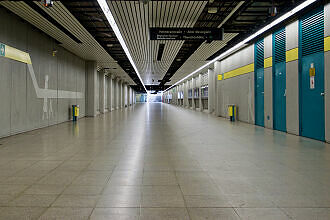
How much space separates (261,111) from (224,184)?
812 centimetres

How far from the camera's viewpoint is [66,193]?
2916 millimetres

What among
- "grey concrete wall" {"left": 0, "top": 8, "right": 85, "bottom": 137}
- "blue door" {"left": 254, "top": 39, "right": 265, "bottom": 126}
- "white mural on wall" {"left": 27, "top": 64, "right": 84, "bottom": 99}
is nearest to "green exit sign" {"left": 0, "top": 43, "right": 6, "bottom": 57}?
"grey concrete wall" {"left": 0, "top": 8, "right": 85, "bottom": 137}

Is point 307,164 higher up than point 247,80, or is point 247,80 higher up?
point 247,80

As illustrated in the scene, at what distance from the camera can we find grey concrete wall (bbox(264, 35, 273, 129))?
9523 mm

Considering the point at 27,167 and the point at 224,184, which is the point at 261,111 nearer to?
the point at 224,184

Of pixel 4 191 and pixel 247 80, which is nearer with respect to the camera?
pixel 4 191

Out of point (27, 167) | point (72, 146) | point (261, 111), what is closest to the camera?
point (27, 167)

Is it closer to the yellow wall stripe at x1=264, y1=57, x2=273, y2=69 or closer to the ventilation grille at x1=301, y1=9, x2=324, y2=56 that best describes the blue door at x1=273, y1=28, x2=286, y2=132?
the yellow wall stripe at x1=264, y1=57, x2=273, y2=69

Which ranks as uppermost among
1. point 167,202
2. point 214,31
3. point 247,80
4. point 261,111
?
point 214,31

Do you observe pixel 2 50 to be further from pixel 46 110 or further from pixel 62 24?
pixel 46 110

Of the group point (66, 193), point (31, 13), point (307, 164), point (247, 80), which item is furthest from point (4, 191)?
point (247, 80)

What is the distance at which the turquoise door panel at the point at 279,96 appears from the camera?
8617 millimetres

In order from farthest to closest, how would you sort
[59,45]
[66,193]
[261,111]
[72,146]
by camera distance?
[59,45] → [261,111] → [72,146] → [66,193]

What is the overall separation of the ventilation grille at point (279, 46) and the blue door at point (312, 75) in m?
1.01
